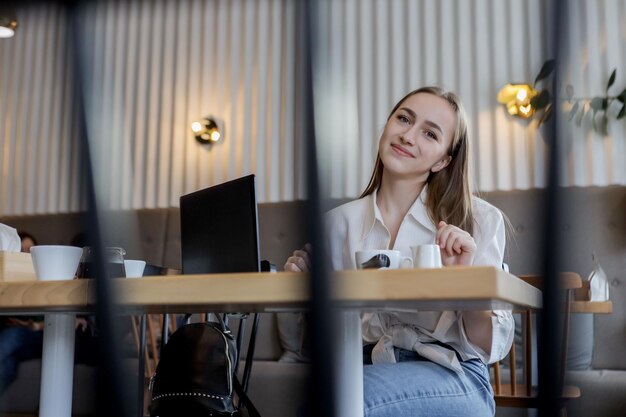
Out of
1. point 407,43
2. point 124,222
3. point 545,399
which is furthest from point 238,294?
point 407,43

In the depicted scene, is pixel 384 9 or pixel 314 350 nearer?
pixel 314 350

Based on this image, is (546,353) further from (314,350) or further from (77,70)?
(77,70)

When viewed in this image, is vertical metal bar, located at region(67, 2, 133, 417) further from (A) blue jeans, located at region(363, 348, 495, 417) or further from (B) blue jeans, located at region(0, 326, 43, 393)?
(B) blue jeans, located at region(0, 326, 43, 393)

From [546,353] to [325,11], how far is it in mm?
198

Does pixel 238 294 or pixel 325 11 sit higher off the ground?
pixel 325 11

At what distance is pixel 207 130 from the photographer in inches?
161

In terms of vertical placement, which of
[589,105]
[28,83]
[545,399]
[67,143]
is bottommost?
[545,399]

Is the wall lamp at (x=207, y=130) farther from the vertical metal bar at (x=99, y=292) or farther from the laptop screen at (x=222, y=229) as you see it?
the vertical metal bar at (x=99, y=292)

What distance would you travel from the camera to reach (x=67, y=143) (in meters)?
0.43

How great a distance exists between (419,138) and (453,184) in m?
0.14

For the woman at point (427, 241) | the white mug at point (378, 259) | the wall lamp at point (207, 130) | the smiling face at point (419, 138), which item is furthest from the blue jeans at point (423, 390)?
the wall lamp at point (207, 130)

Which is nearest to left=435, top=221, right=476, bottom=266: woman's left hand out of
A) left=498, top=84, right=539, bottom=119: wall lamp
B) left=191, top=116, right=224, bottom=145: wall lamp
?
left=498, top=84, right=539, bottom=119: wall lamp

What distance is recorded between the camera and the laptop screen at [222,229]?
1492mm

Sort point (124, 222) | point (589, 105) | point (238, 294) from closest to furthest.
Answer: point (124, 222) < point (238, 294) < point (589, 105)
